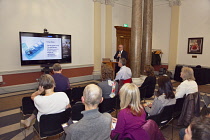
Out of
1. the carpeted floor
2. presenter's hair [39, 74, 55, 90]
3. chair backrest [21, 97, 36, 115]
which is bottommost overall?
the carpeted floor

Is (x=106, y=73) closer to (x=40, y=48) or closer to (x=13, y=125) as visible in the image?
(x=13, y=125)

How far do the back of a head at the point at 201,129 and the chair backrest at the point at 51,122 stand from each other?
1581mm

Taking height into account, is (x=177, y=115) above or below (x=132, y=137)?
below

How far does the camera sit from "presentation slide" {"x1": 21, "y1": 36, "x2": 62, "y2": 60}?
5484 mm

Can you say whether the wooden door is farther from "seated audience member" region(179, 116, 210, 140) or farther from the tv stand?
"seated audience member" region(179, 116, 210, 140)

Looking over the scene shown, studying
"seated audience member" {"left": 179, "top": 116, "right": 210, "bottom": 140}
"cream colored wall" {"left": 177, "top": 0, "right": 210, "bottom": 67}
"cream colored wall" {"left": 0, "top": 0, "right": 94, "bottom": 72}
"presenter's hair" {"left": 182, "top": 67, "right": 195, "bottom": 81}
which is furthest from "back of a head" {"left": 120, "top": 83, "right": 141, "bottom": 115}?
"cream colored wall" {"left": 177, "top": 0, "right": 210, "bottom": 67}

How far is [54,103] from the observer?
7.29 feet

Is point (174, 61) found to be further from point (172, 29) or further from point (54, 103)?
point (54, 103)

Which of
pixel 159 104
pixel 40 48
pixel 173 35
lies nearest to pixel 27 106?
pixel 159 104

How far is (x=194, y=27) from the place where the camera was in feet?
26.7

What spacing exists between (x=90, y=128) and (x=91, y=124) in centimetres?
3

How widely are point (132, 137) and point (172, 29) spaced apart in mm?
8502

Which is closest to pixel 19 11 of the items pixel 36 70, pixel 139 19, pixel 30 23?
pixel 30 23

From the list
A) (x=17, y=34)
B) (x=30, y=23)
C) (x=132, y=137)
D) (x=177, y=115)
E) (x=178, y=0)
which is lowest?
(x=177, y=115)
